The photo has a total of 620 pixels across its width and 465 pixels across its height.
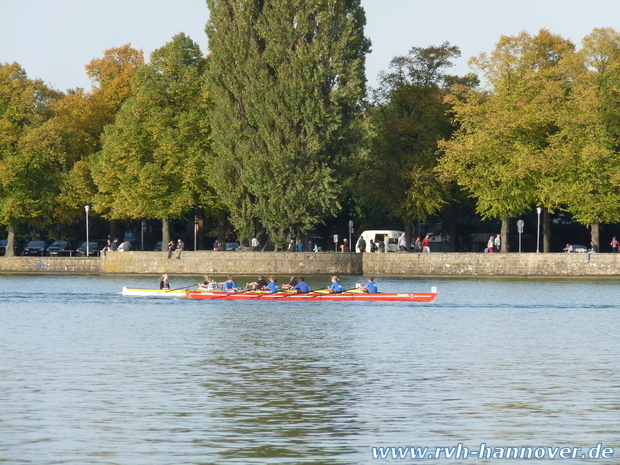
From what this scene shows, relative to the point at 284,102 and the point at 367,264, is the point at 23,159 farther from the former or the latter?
the point at 367,264

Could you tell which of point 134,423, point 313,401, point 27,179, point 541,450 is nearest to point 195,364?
point 313,401

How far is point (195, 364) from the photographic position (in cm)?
3073

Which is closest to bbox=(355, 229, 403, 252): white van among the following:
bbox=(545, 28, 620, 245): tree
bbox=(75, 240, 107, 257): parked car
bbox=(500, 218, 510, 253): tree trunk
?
bbox=(500, 218, 510, 253): tree trunk

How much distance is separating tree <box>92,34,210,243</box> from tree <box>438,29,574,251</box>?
18.3 meters

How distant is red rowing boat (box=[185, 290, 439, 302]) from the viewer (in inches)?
2098

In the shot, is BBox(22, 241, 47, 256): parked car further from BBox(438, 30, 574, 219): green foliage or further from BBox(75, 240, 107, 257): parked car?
BBox(438, 30, 574, 219): green foliage

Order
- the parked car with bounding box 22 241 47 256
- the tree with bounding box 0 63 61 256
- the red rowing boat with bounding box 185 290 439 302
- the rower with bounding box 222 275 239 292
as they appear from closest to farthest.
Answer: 1. the red rowing boat with bounding box 185 290 439 302
2. the rower with bounding box 222 275 239 292
3. the tree with bounding box 0 63 61 256
4. the parked car with bounding box 22 241 47 256

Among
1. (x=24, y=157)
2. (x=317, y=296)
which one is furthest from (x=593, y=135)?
(x=24, y=157)

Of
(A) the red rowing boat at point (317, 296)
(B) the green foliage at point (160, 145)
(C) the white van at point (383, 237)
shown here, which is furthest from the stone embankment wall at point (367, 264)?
(A) the red rowing boat at point (317, 296)

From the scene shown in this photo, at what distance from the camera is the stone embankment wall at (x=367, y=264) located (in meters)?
74.1

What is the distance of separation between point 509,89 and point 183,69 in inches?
942

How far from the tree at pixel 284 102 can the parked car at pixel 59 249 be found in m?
25.3

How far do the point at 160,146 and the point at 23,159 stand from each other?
11.9 metres

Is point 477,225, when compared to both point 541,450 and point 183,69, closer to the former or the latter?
point 183,69
